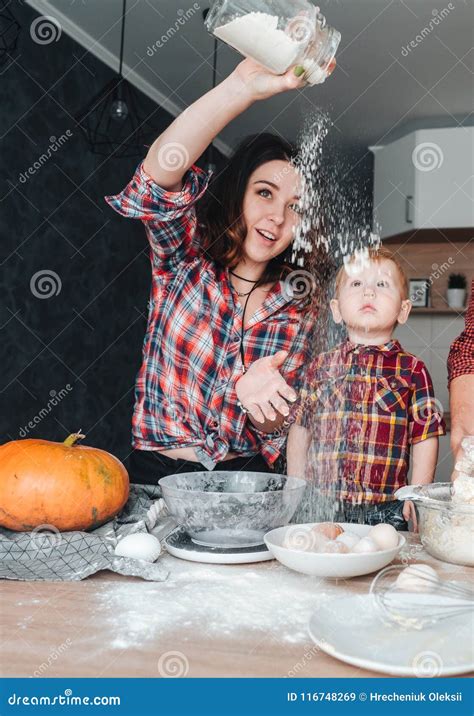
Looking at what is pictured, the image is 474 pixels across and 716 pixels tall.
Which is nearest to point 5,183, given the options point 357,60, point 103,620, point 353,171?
point 357,60

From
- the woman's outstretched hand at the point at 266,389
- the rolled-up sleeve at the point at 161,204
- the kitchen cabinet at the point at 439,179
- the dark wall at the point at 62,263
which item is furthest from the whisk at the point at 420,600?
the kitchen cabinet at the point at 439,179

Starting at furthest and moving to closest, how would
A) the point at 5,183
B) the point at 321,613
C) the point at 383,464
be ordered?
the point at 5,183 → the point at 383,464 → the point at 321,613

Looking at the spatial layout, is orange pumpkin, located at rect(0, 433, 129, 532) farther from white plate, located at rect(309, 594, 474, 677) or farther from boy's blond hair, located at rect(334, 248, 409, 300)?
boy's blond hair, located at rect(334, 248, 409, 300)

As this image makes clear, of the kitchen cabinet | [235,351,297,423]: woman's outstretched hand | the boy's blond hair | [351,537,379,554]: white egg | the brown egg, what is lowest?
[351,537,379,554]: white egg

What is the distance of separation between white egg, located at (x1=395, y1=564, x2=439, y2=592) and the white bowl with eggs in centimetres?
7

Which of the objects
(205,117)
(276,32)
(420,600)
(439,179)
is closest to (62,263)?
(205,117)

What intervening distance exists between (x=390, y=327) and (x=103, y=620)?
3.70 feet

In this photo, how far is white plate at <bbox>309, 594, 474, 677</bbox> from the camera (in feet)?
2.13

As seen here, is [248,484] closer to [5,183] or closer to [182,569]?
[182,569]

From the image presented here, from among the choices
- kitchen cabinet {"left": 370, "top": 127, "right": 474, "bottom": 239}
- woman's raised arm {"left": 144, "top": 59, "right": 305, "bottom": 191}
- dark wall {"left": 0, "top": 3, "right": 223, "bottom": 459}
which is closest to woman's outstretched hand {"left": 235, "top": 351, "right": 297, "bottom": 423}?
woman's raised arm {"left": 144, "top": 59, "right": 305, "bottom": 191}

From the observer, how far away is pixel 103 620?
0.78 meters

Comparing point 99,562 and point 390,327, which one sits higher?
point 390,327

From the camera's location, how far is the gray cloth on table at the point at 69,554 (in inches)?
37.1

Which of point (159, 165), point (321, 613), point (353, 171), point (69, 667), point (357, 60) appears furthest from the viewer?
point (353, 171)
